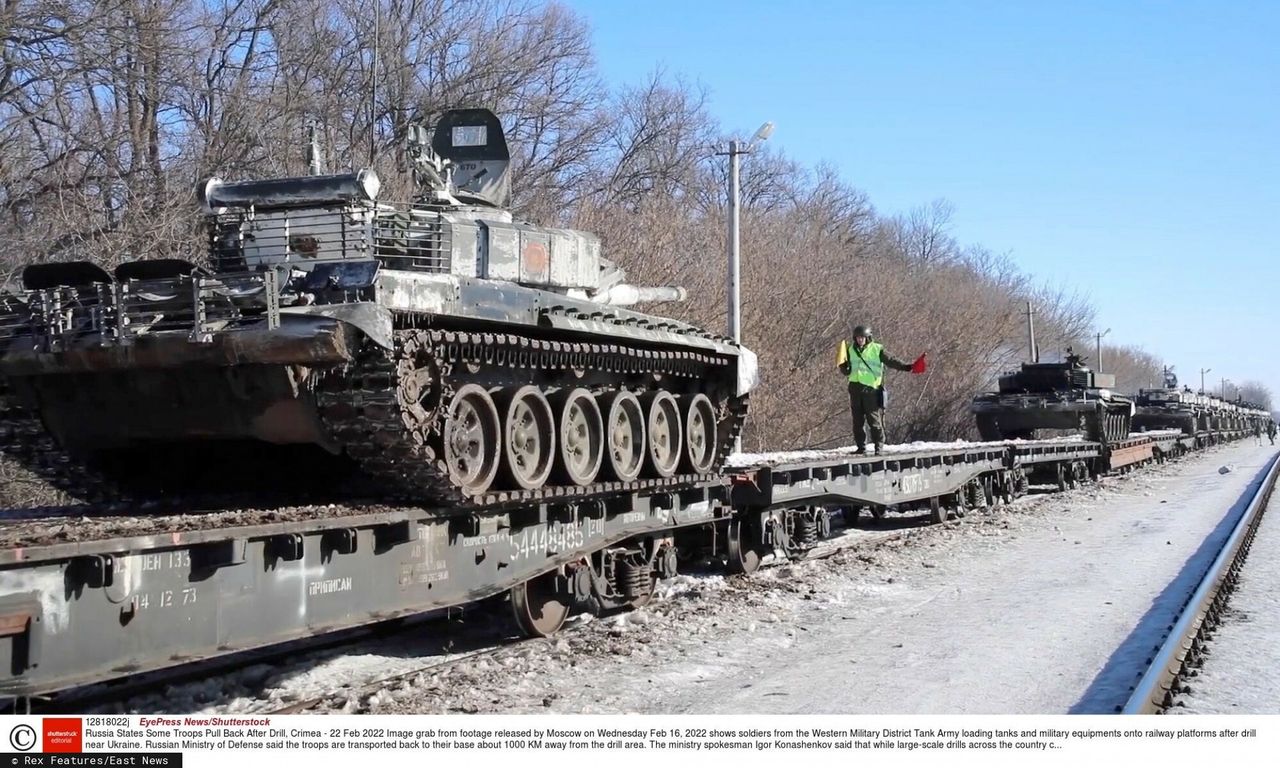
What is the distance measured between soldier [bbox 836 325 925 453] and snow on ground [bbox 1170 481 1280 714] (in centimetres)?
497

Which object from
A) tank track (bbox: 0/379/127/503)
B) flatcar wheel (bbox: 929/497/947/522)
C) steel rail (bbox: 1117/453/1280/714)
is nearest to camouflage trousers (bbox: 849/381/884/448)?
flatcar wheel (bbox: 929/497/947/522)

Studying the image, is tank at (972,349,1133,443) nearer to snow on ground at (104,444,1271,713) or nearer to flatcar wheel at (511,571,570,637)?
snow on ground at (104,444,1271,713)

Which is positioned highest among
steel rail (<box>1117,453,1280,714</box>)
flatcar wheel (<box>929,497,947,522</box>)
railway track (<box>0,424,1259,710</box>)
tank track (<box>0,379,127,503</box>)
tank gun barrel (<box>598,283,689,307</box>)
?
tank gun barrel (<box>598,283,689,307</box>)

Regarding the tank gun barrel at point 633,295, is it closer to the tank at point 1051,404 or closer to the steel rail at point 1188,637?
the steel rail at point 1188,637

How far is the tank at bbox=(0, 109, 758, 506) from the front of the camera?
7.72 meters

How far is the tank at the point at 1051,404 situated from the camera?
26828mm

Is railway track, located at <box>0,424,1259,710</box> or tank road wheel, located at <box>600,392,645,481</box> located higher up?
tank road wheel, located at <box>600,392,645,481</box>
